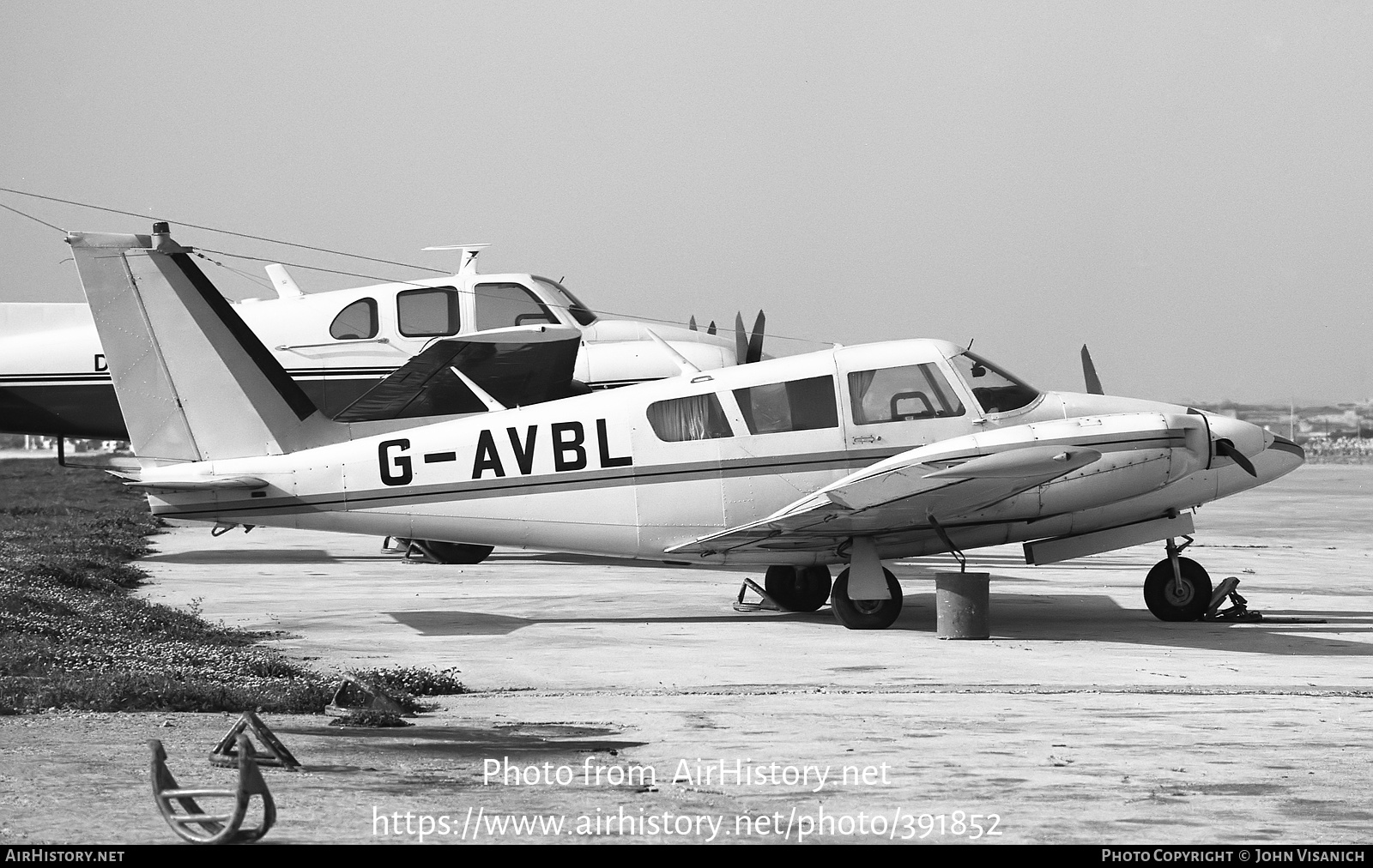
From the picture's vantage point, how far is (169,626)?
1244cm

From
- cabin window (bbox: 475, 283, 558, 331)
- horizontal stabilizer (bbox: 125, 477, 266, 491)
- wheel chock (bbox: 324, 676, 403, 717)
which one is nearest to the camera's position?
wheel chock (bbox: 324, 676, 403, 717)

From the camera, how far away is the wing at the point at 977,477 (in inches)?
483

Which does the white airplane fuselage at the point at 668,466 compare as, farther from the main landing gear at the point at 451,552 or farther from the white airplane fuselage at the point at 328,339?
the white airplane fuselage at the point at 328,339

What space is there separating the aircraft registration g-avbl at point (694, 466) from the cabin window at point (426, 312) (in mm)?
6678

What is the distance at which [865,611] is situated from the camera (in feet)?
44.1

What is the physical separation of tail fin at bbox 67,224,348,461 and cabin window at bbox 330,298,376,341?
6.40m

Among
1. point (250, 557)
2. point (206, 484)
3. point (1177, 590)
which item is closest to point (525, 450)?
point (206, 484)

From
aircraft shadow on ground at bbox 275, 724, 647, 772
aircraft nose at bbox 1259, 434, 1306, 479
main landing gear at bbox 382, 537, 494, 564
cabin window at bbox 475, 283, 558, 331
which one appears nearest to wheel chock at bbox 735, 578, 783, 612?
aircraft nose at bbox 1259, 434, 1306, 479

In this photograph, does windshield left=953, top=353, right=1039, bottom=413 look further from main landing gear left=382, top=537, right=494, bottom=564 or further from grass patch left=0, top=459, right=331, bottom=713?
main landing gear left=382, top=537, right=494, bottom=564

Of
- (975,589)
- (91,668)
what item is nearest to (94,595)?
(91,668)

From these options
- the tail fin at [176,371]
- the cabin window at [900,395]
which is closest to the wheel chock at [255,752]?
the tail fin at [176,371]

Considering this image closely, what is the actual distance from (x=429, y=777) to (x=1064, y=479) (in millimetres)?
7918

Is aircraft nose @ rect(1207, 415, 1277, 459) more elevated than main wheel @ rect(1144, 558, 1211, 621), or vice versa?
aircraft nose @ rect(1207, 415, 1277, 459)

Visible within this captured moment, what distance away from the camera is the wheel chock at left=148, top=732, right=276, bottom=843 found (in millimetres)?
5352
